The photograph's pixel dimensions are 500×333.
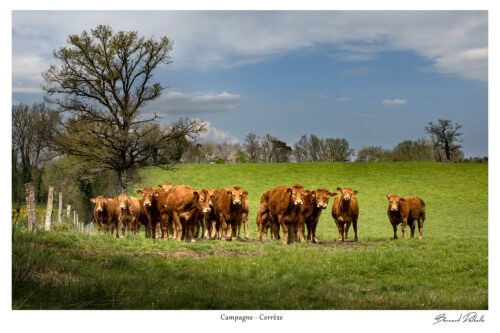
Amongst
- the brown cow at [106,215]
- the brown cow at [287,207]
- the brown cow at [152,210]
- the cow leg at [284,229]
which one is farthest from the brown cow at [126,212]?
the cow leg at [284,229]

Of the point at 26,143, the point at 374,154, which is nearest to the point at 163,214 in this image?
the point at 26,143

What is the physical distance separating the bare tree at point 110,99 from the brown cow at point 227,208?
8.05m

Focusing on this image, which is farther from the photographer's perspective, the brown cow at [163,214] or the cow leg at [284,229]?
the brown cow at [163,214]

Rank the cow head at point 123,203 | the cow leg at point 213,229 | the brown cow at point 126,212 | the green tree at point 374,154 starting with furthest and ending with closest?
the green tree at point 374,154 < the brown cow at point 126,212 < the cow head at point 123,203 < the cow leg at point 213,229

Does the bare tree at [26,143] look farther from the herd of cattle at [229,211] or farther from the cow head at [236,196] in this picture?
the cow head at [236,196]

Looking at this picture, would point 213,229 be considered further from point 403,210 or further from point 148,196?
point 403,210

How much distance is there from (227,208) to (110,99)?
9.98 m

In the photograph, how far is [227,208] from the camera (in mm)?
22844

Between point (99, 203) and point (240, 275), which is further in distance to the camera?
point (99, 203)

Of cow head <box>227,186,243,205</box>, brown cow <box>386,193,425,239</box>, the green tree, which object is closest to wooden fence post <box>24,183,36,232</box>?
cow head <box>227,186,243,205</box>

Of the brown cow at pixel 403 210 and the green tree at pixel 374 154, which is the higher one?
the green tree at pixel 374 154

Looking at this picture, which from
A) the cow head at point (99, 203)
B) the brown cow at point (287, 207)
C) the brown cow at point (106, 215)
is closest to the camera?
the brown cow at point (287, 207)

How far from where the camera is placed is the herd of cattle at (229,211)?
2191 centimetres

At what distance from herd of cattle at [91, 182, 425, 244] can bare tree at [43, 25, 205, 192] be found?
4742 mm
